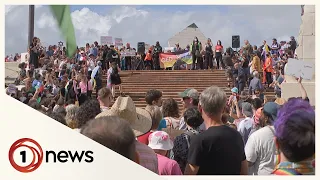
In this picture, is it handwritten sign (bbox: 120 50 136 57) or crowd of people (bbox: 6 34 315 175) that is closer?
crowd of people (bbox: 6 34 315 175)

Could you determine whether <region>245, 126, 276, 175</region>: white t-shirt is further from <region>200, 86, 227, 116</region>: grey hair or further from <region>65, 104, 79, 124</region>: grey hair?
<region>65, 104, 79, 124</region>: grey hair

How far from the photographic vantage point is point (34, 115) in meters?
4.09

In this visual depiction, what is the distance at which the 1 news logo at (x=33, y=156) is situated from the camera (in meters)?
3.95

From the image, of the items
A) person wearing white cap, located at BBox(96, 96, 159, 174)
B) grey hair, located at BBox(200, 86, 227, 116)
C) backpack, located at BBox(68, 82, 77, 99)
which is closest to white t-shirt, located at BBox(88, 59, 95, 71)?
backpack, located at BBox(68, 82, 77, 99)

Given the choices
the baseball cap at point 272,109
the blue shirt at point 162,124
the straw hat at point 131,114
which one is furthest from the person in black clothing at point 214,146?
the blue shirt at point 162,124

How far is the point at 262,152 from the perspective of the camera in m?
4.49

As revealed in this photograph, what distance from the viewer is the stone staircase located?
15856 millimetres

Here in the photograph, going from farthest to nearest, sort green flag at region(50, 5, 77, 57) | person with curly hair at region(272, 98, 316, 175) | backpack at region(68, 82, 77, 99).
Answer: backpack at region(68, 82, 77, 99)
green flag at region(50, 5, 77, 57)
person with curly hair at region(272, 98, 316, 175)

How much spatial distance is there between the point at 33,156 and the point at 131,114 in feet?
2.93

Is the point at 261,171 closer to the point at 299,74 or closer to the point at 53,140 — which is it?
the point at 53,140

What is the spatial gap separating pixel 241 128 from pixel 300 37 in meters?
4.47

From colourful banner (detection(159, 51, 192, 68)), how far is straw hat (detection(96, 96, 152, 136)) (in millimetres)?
14276

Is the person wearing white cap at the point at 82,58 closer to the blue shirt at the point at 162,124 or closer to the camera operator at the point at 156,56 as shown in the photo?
the camera operator at the point at 156,56
